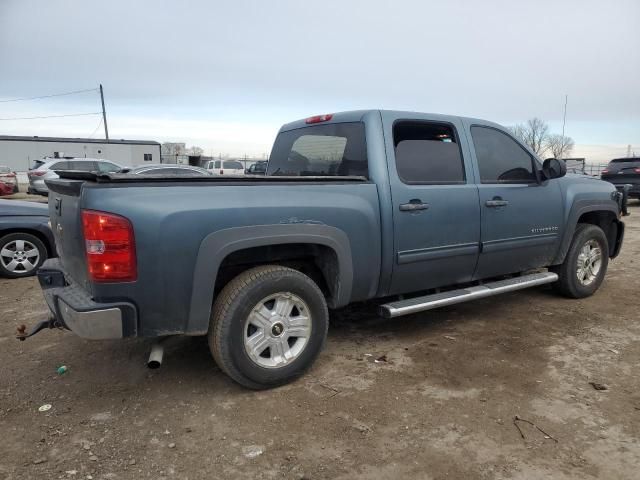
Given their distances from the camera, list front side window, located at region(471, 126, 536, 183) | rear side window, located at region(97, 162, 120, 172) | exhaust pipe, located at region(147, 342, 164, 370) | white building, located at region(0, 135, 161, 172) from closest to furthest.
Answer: exhaust pipe, located at region(147, 342, 164, 370) → front side window, located at region(471, 126, 536, 183) → rear side window, located at region(97, 162, 120, 172) → white building, located at region(0, 135, 161, 172)

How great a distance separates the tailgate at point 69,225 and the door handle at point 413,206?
2.16 metres

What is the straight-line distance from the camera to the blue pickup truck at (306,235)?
9.28 ft

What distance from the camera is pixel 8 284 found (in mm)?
6273

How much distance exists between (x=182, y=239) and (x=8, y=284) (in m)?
4.59

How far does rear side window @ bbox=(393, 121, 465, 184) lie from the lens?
13.1 feet

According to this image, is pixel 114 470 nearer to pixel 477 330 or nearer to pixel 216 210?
pixel 216 210

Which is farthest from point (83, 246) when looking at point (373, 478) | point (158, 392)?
point (373, 478)

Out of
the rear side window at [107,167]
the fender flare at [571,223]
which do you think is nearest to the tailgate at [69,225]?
the fender flare at [571,223]

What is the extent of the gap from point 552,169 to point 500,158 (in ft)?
1.90

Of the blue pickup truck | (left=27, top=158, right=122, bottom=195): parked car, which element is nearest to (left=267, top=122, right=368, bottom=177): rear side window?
the blue pickup truck

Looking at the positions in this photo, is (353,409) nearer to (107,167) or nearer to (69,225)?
(69,225)

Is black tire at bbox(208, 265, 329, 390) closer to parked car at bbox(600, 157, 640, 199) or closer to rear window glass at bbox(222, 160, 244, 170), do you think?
parked car at bbox(600, 157, 640, 199)

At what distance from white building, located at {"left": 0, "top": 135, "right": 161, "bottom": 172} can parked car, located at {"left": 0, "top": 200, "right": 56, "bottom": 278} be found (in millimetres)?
39253

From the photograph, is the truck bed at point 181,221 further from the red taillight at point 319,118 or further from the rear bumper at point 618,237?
the rear bumper at point 618,237
